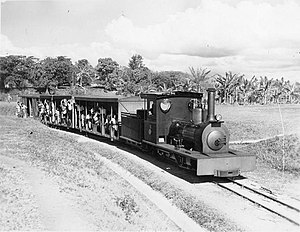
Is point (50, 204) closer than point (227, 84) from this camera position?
Yes

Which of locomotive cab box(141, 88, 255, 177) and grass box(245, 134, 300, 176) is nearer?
locomotive cab box(141, 88, 255, 177)

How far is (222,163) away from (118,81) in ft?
178

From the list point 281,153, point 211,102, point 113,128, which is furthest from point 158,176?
point 113,128

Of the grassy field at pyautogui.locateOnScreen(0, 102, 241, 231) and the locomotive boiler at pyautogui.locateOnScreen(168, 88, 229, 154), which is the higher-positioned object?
the locomotive boiler at pyautogui.locateOnScreen(168, 88, 229, 154)

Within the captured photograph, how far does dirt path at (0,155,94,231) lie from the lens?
575cm

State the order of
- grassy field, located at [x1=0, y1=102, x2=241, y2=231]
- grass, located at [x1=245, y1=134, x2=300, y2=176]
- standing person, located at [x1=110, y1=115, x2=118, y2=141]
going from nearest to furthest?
grassy field, located at [x1=0, y1=102, x2=241, y2=231] < grass, located at [x1=245, y1=134, x2=300, y2=176] < standing person, located at [x1=110, y1=115, x2=118, y2=141]

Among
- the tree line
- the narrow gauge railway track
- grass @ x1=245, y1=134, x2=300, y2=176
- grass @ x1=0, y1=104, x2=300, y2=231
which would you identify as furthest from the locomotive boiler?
the tree line

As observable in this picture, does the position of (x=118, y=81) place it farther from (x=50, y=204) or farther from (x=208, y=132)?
(x=50, y=204)

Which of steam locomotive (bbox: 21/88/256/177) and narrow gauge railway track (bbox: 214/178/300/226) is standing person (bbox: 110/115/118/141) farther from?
narrow gauge railway track (bbox: 214/178/300/226)

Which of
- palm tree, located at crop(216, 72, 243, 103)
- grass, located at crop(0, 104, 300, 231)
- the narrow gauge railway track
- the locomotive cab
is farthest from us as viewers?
palm tree, located at crop(216, 72, 243, 103)

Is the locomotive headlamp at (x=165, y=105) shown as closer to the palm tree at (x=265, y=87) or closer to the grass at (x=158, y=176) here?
the grass at (x=158, y=176)

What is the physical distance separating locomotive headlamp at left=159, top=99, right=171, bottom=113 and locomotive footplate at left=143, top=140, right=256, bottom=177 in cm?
224

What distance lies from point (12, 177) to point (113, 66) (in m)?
63.2

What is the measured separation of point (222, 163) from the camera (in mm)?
10203
